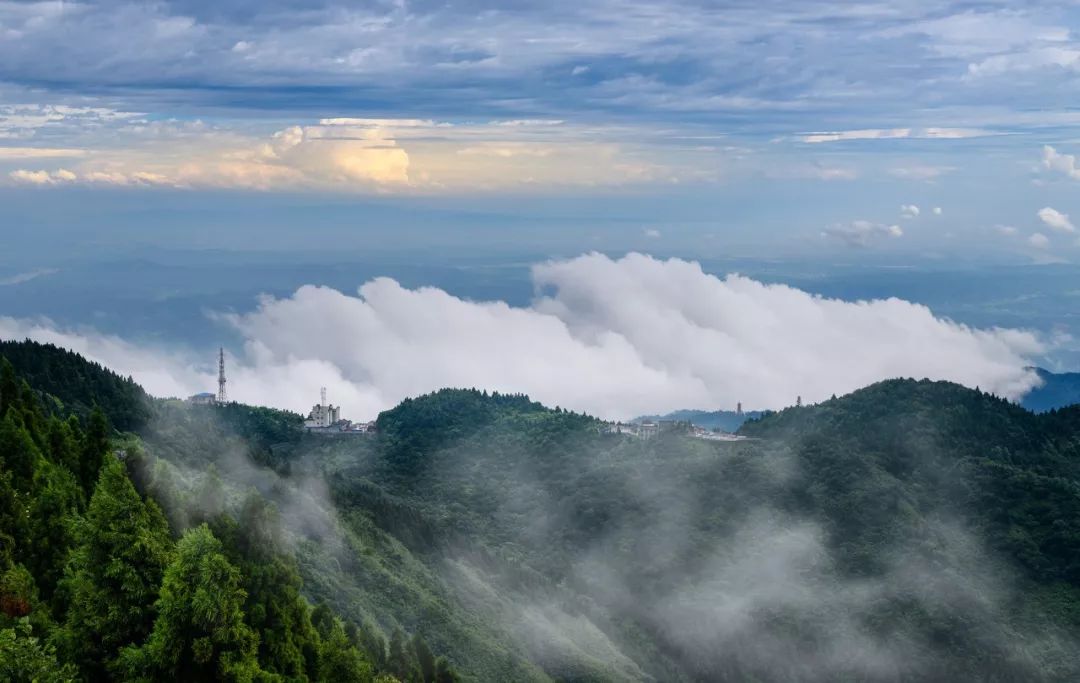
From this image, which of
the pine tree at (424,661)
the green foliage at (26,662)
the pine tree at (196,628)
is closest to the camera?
the green foliage at (26,662)

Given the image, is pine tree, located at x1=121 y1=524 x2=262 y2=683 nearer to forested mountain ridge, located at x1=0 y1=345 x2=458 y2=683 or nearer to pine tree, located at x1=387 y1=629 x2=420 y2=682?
forested mountain ridge, located at x1=0 y1=345 x2=458 y2=683

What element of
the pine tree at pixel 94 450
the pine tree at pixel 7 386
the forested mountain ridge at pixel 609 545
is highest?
the pine tree at pixel 7 386

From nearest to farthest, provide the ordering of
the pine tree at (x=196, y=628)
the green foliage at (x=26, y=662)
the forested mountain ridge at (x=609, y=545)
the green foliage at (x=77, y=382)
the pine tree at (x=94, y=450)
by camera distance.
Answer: the green foliage at (x=26, y=662) → the pine tree at (x=196, y=628) → the forested mountain ridge at (x=609, y=545) → the pine tree at (x=94, y=450) → the green foliage at (x=77, y=382)

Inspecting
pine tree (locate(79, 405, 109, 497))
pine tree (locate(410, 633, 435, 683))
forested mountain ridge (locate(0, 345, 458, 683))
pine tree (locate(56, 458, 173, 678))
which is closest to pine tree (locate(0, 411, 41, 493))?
forested mountain ridge (locate(0, 345, 458, 683))

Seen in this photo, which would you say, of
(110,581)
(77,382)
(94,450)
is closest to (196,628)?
(110,581)

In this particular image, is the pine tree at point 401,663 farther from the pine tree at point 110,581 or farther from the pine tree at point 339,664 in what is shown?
the pine tree at point 110,581

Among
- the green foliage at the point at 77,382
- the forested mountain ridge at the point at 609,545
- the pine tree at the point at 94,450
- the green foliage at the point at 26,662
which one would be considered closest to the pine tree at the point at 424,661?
the forested mountain ridge at the point at 609,545

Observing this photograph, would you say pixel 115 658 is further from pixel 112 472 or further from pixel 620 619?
pixel 620 619
